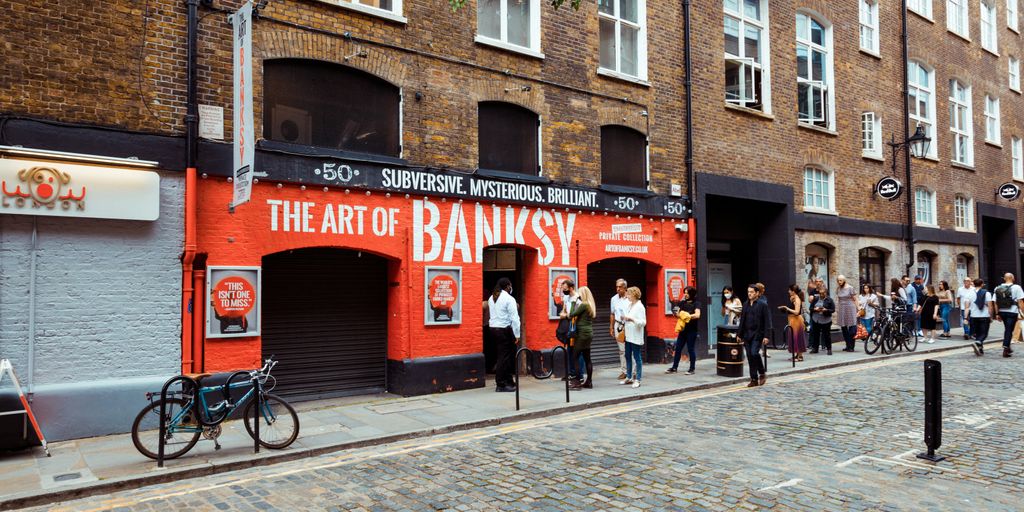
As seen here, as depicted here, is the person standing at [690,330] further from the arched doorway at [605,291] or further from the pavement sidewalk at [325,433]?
the arched doorway at [605,291]

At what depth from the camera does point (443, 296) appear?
1148 centimetres

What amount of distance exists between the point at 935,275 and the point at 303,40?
22.4 m

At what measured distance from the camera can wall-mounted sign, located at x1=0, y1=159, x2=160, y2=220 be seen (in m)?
7.76

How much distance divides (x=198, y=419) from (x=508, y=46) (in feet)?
27.4

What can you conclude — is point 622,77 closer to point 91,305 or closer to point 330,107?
point 330,107

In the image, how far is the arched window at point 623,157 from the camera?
567 inches

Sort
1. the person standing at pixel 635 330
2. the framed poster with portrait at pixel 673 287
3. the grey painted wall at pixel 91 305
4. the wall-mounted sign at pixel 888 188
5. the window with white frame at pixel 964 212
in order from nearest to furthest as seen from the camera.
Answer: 1. the grey painted wall at pixel 91 305
2. the person standing at pixel 635 330
3. the framed poster with portrait at pixel 673 287
4. the wall-mounted sign at pixel 888 188
5. the window with white frame at pixel 964 212

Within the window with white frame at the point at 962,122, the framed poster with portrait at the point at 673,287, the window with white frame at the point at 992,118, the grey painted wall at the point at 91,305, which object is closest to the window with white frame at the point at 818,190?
the framed poster with portrait at the point at 673,287

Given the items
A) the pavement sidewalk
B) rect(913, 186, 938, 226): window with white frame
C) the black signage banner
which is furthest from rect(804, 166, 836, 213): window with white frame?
the pavement sidewalk

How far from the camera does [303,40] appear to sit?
10.2 metres

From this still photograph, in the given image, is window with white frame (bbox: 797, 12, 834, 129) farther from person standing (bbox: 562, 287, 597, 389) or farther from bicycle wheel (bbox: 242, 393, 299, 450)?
bicycle wheel (bbox: 242, 393, 299, 450)

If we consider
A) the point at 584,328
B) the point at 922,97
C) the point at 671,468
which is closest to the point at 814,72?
the point at 922,97

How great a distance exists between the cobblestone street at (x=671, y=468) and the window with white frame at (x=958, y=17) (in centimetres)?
→ 2040

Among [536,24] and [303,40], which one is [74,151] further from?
[536,24]
